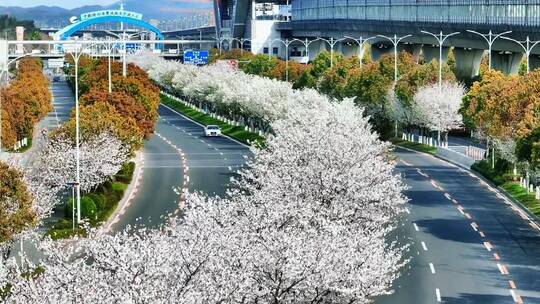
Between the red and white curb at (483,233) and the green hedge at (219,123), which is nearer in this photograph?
the red and white curb at (483,233)

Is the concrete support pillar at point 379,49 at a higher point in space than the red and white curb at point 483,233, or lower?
higher

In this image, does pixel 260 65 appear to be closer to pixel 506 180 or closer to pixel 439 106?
pixel 439 106

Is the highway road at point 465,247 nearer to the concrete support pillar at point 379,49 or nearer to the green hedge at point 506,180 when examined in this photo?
the green hedge at point 506,180

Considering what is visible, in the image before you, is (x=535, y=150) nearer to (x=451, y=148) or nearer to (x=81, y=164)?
(x=81, y=164)

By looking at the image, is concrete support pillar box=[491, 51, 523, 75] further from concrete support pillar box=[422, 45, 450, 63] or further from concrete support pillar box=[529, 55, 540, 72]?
concrete support pillar box=[422, 45, 450, 63]

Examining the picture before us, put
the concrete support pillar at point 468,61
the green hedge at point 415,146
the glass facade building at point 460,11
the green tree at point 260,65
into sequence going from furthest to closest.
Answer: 1. the green tree at point 260,65
2. the concrete support pillar at point 468,61
3. the glass facade building at point 460,11
4. the green hedge at point 415,146

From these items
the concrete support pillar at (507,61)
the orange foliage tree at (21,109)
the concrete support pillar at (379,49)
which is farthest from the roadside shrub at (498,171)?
the concrete support pillar at (379,49)

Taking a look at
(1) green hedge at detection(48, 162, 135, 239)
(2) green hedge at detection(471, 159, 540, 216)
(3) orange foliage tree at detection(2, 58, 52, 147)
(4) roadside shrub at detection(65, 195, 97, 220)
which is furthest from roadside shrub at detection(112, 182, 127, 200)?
(2) green hedge at detection(471, 159, 540, 216)

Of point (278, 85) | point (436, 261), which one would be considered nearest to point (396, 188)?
point (436, 261)
